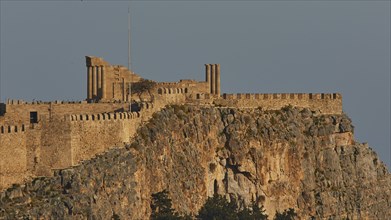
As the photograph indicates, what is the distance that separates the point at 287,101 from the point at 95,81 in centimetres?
1376

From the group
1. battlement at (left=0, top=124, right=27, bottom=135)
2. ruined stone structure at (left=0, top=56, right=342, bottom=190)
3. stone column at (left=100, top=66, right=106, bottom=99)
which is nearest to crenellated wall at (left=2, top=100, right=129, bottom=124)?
ruined stone structure at (left=0, top=56, right=342, bottom=190)

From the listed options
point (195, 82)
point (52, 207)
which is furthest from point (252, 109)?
point (52, 207)

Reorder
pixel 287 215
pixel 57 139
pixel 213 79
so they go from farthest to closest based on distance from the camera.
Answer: pixel 213 79 < pixel 287 215 < pixel 57 139

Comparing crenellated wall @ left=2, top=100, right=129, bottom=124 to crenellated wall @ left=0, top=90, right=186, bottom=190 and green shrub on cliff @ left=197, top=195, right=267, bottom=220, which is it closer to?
crenellated wall @ left=0, top=90, right=186, bottom=190

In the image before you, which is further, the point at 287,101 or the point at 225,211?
the point at 287,101

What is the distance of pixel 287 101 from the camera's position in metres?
151

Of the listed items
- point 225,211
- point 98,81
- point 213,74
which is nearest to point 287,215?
point 225,211

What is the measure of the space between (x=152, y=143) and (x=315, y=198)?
19.0m

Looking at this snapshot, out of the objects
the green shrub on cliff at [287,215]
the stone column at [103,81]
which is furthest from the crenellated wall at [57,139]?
the green shrub on cliff at [287,215]

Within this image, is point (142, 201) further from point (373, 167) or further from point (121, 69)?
point (373, 167)

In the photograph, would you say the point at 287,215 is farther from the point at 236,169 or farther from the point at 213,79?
the point at 213,79

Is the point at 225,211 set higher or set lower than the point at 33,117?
lower

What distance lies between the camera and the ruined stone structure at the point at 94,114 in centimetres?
12212

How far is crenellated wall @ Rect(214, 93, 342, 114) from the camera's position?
148125 mm
